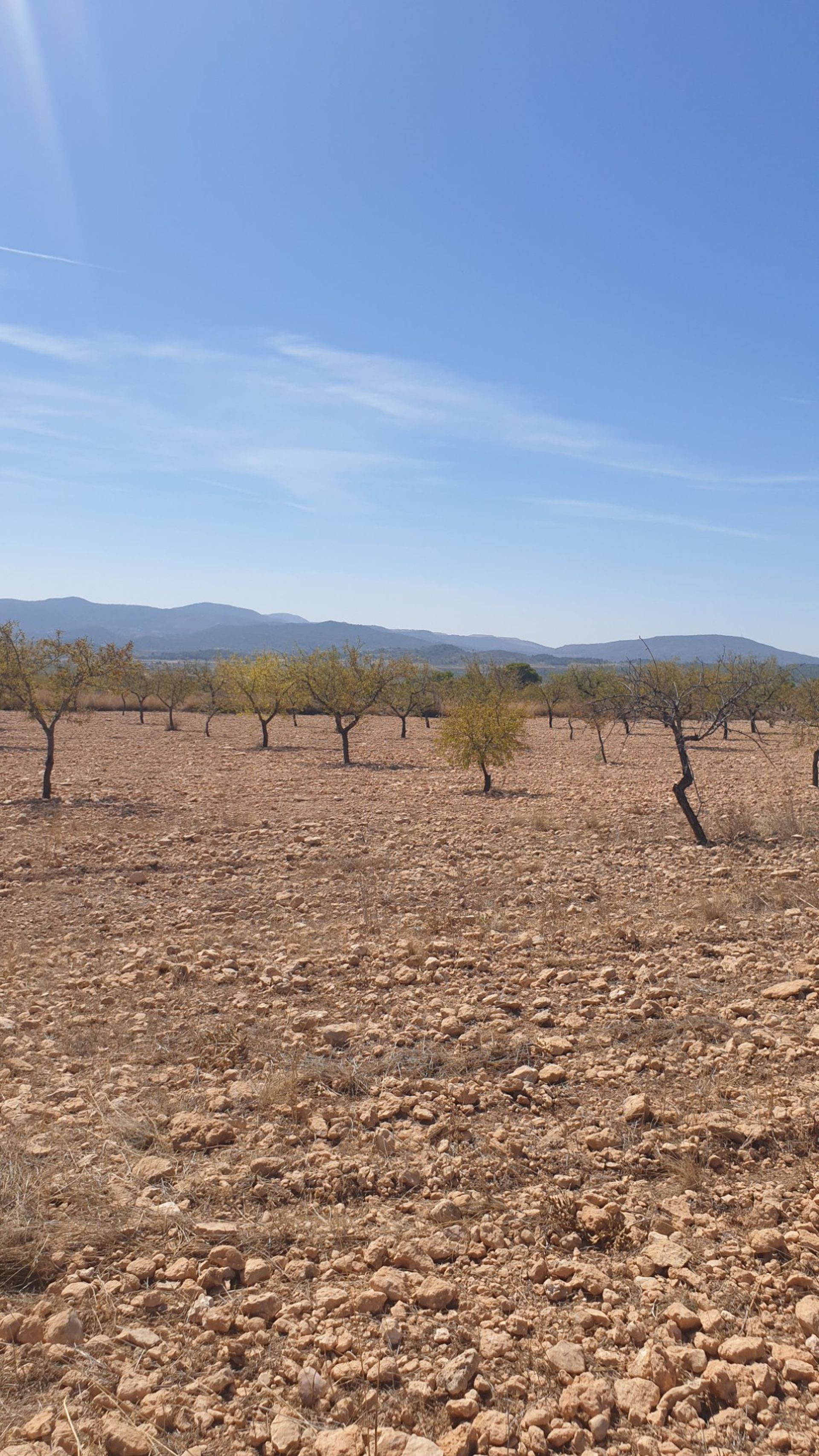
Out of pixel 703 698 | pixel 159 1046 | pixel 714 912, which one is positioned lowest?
pixel 159 1046

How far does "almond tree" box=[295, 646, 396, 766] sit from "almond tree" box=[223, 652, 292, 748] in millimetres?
1414

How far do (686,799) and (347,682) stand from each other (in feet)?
62.4

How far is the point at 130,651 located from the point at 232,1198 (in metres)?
17.1

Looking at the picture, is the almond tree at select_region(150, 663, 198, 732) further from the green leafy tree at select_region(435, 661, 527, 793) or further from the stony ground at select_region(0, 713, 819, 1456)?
the stony ground at select_region(0, 713, 819, 1456)

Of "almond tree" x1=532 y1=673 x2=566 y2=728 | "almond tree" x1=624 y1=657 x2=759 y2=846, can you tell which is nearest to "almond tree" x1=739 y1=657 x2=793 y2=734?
"almond tree" x1=532 y1=673 x2=566 y2=728

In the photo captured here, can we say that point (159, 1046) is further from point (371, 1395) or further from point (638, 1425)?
point (638, 1425)

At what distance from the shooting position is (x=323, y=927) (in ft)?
30.8

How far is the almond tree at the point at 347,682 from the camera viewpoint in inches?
1221

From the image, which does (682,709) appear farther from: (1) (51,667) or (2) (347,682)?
(2) (347,682)

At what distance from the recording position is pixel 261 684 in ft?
110

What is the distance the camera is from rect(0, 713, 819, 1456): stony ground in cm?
315

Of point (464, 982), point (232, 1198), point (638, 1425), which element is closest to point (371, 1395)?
point (638, 1425)

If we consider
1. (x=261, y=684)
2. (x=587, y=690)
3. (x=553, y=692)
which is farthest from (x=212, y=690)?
(x=587, y=690)

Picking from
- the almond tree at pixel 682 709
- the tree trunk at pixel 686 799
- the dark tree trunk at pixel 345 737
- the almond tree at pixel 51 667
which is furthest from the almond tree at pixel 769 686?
the almond tree at pixel 51 667
